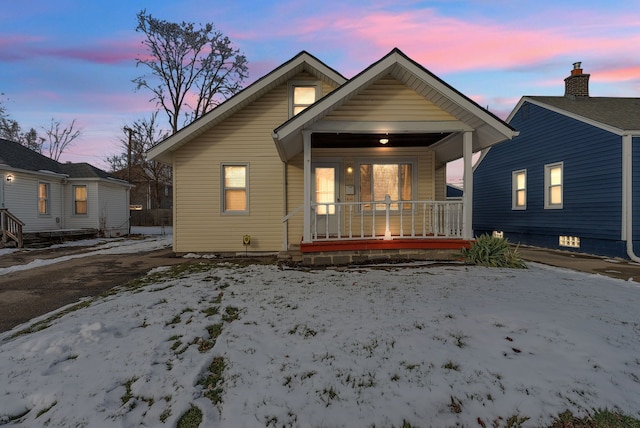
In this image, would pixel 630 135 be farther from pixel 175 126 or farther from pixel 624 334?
pixel 175 126

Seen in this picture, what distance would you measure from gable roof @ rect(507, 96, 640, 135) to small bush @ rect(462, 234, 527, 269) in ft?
20.5

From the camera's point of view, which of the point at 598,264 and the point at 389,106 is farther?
the point at 598,264

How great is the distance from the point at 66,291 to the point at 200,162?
5.26 meters

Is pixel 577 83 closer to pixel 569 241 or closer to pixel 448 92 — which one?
pixel 569 241

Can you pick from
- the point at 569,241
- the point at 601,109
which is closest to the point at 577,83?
the point at 601,109

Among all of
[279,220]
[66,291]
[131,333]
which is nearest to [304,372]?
[131,333]

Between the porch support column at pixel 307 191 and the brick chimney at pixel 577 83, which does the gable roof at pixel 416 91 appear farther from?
the brick chimney at pixel 577 83

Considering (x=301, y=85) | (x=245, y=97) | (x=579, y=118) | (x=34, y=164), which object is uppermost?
(x=301, y=85)

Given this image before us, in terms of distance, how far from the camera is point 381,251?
7812 millimetres

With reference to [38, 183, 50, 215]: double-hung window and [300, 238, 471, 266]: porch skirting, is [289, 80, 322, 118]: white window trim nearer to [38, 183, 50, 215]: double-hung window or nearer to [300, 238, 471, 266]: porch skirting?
[300, 238, 471, 266]: porch skirting

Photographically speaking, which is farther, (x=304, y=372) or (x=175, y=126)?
(x=175, y=126)

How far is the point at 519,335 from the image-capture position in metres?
3.34

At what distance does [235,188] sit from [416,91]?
614cm

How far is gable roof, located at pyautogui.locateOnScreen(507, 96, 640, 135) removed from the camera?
1006 cm
